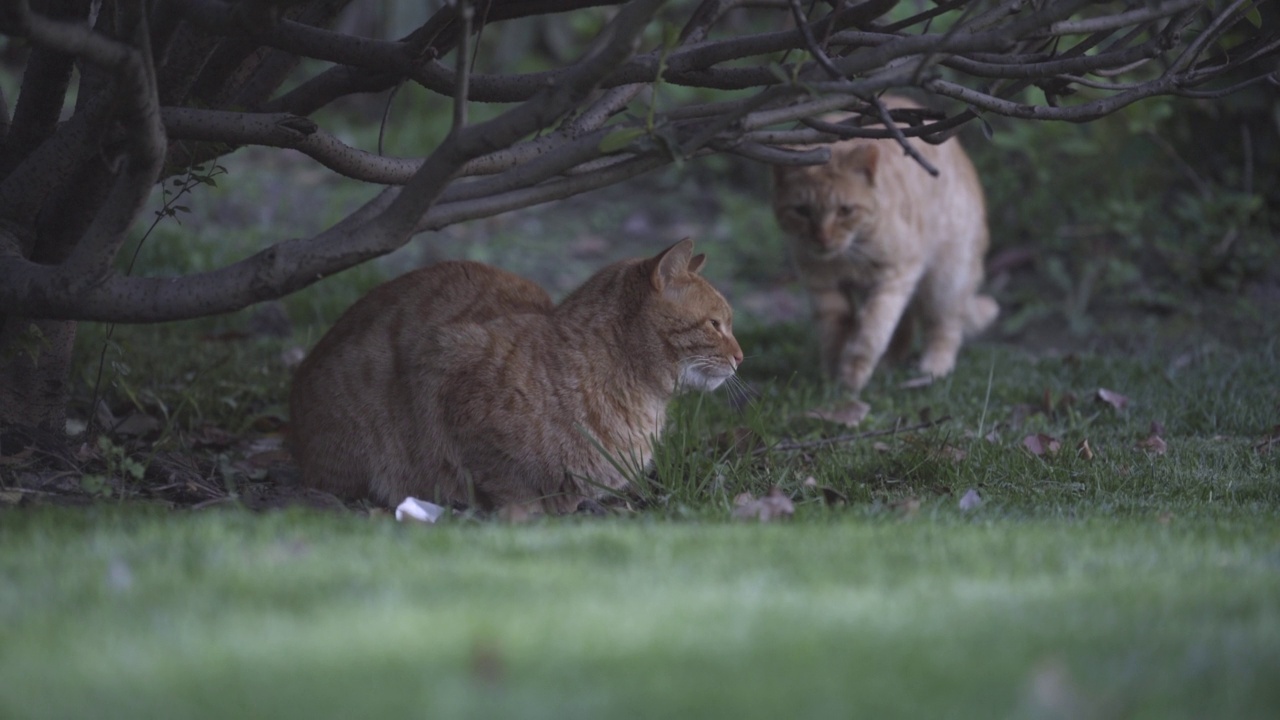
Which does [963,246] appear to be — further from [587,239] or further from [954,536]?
[954,536]

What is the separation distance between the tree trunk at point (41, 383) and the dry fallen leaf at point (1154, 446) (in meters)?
3.22

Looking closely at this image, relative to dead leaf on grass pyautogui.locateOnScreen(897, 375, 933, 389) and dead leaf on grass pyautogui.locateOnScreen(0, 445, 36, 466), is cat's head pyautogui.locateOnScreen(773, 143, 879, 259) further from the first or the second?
dead leaf on grass pyautogui.locateOnScreen(0, 445, 36, 466)

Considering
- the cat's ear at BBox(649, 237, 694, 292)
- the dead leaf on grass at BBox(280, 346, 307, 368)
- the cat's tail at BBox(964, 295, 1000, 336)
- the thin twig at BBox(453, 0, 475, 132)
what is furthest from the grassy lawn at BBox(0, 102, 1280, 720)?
the cat's tail at BBox(964, 295, 1000, 336)

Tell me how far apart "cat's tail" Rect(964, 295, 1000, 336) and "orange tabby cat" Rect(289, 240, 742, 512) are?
2.73 meters

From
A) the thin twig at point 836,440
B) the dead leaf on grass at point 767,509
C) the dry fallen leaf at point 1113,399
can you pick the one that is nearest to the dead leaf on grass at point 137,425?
the thin twig at point 836,440

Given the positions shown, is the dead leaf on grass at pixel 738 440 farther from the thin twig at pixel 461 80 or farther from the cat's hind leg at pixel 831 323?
the cat's hind leg at pixel 831 323

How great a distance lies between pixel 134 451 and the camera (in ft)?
12.3

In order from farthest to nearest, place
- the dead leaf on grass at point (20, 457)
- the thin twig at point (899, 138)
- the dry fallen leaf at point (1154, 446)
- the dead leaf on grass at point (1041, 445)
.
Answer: the dry fallen leaf at point (1154, 446)
the dead leaf on grass at point (1041, 445)
the dead leaf on grass at point (20, 457)
the thin twig at point (899, 138)

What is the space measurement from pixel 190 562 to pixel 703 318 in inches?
74.0

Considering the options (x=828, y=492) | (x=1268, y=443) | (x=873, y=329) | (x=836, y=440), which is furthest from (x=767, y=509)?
(x=873, y=329)

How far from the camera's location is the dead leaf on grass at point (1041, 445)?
386 centimetres

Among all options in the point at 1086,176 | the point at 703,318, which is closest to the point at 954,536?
the point at 703,318

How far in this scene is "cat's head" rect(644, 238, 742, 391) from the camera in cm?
371

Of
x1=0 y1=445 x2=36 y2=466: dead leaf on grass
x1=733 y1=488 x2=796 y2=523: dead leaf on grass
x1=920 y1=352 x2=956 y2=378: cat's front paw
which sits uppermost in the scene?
x1=0 y1=445 x2=36 y2=466: dead leaf on grass
